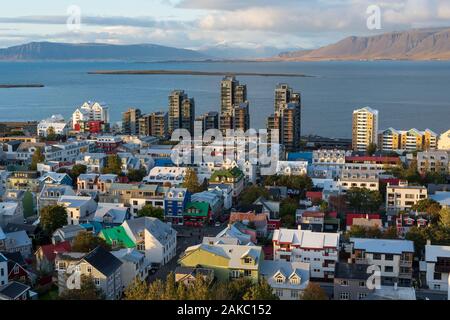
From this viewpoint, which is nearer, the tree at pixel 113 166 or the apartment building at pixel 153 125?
the tree at pixel 113 166

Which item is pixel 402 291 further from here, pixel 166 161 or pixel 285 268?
pixel 166 161

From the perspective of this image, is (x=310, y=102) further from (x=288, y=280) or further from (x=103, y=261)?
(x=103, y=261)

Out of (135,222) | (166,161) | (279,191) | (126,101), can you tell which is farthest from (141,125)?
(126,101)

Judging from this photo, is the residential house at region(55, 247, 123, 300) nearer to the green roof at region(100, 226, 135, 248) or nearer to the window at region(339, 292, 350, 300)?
the green roof at region(100, 226, 135, 248)

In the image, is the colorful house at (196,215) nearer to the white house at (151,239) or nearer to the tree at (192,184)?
the tree at (192,184)

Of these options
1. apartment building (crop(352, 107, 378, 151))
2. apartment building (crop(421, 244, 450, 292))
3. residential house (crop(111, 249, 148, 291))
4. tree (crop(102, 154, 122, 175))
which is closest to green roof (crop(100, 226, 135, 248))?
residential house (crop(111, 249, 148, 291))

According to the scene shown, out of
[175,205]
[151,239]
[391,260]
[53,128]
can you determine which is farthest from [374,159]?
[53,128]

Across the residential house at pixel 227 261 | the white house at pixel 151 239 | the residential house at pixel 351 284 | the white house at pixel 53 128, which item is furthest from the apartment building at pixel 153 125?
Answer: the residential house at pixel 351 284
